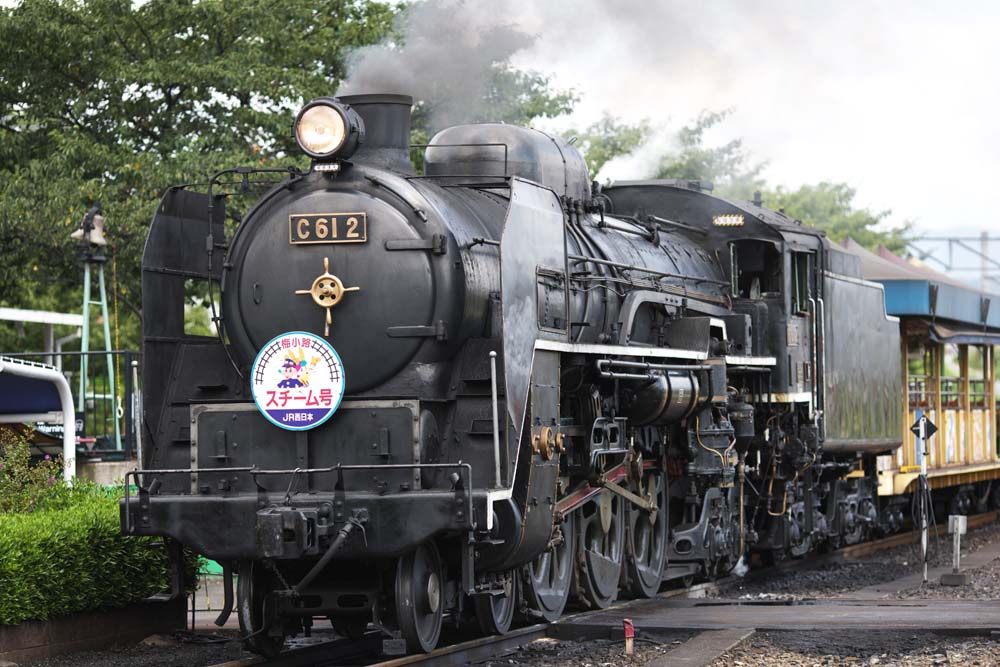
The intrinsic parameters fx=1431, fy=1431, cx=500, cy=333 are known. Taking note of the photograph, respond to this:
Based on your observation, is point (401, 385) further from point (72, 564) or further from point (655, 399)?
point (655, 399)

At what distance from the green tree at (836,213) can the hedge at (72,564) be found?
41716mm

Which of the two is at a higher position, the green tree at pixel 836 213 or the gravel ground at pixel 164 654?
the green tree at pixel 836 213

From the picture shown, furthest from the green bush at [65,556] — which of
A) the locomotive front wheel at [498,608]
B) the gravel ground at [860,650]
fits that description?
the gravel ground at [860,650]

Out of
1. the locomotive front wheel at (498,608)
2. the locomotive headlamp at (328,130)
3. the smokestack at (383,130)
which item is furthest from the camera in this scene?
the smokestack at (383,130)

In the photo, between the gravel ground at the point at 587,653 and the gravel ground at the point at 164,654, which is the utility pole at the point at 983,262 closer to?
the gravel ground at the point at 587,653

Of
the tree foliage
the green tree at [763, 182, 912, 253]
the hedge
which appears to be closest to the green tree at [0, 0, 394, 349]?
the tree foliage

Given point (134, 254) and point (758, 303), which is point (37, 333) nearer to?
point (134, 254)

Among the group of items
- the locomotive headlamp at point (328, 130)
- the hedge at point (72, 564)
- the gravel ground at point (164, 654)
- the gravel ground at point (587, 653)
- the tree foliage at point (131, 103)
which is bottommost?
the gravel ground at point (164, 654)

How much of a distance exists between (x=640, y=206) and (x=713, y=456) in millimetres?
3181

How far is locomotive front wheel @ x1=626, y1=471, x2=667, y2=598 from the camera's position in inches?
488

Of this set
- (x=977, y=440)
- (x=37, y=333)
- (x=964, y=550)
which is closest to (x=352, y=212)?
(x=964, y=550)

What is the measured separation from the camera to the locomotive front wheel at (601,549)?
11.5 metres

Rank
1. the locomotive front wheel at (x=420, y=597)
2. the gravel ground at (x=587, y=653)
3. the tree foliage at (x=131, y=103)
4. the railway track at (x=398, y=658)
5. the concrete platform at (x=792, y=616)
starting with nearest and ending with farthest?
the locomotive front wheel at (x=420, y=597), the railway track at (x=398, y=658), the gravel ground at (x=587, y=653), the concrete platform at (x=792, y=616), the tree foliage at (x=131, y=103)

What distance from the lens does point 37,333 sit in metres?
25.2
